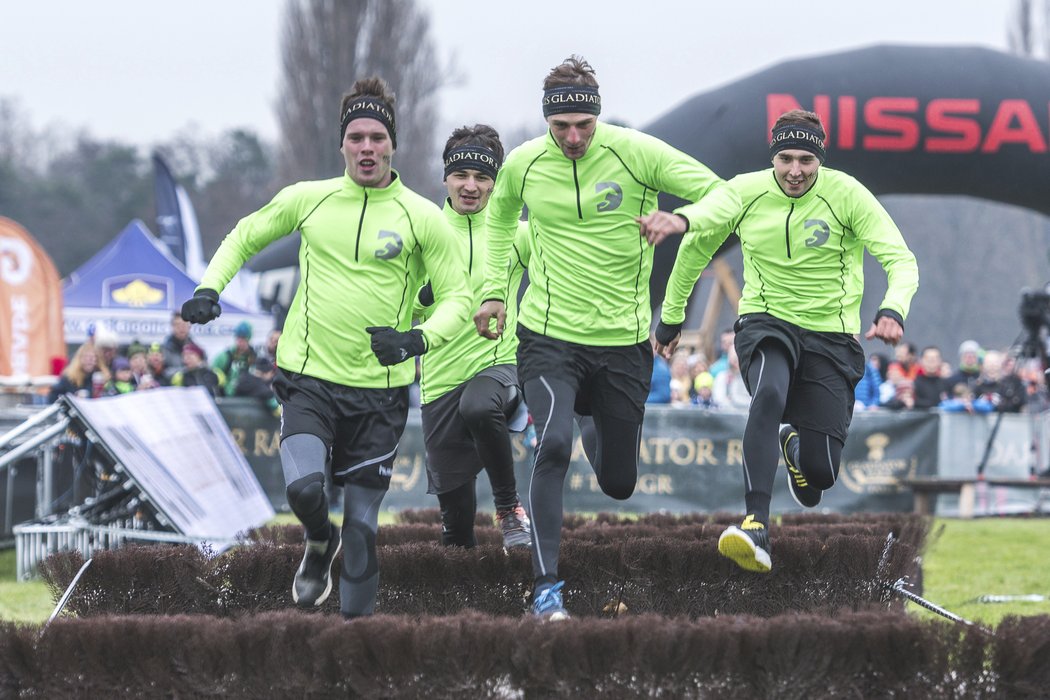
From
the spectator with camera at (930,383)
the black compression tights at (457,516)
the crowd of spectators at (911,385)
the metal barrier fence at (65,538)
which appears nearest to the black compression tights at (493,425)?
the black compression tights at (457,516)

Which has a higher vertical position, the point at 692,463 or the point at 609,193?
the point at 609,193

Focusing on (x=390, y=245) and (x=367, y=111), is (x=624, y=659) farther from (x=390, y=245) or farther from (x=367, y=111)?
(x=367, y=111)

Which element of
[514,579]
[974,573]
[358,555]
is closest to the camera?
[358,555]

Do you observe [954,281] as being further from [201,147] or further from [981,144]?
[201,147]

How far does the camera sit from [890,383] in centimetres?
1739

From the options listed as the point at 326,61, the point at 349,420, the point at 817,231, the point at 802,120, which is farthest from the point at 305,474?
the point at 326,61

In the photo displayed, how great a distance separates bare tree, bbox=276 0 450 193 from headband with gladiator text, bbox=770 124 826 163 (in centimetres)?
4099

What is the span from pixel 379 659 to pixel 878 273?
1988 centimetres

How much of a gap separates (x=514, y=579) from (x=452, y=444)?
1.24 metres

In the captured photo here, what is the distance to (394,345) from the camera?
242 inches

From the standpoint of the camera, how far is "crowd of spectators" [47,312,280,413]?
589 inches

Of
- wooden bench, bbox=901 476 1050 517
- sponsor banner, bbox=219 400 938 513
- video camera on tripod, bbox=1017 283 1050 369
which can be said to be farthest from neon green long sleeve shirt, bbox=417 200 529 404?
wooden bench, bbox=901 476 1050 517

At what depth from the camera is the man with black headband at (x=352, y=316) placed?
6.44m

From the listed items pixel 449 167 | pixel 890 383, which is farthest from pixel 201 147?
pixel 449 167
